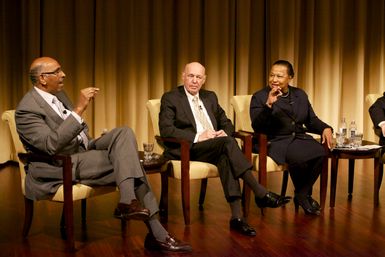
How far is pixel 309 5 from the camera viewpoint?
748 centimetres

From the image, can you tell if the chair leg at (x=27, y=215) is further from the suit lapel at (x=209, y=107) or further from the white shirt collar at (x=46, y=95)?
the suit lapel at (x=209, y=107)

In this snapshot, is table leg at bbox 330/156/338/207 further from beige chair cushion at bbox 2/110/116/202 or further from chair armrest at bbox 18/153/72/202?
chair armrest at bbox 18/153/72/202

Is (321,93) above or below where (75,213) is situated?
above

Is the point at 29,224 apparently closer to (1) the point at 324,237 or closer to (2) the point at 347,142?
(1) the point at 324,237

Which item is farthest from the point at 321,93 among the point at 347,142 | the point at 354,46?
the point at 347,142

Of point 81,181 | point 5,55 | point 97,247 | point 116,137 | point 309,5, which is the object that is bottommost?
point 97,247

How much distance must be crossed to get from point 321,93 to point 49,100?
13.8ft

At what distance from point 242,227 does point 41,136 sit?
142 centimetres

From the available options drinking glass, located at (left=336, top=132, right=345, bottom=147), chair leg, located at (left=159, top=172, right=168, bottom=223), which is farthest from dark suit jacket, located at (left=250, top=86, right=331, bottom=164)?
chair leg, located at (left=159, top=172, right=168, bottom=223)

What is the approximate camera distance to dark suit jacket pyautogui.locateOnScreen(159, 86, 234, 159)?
471 centimetres

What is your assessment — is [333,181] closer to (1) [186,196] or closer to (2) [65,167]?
(1) [186,196]

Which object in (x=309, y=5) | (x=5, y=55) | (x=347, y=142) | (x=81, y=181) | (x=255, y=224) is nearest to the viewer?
(x=81, y=181)

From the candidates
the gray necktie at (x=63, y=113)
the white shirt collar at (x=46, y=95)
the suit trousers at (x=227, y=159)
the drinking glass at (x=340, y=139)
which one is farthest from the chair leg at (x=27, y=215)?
the drinking glass at (x=340, y=139)

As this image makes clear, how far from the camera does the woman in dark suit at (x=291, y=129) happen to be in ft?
15.9
